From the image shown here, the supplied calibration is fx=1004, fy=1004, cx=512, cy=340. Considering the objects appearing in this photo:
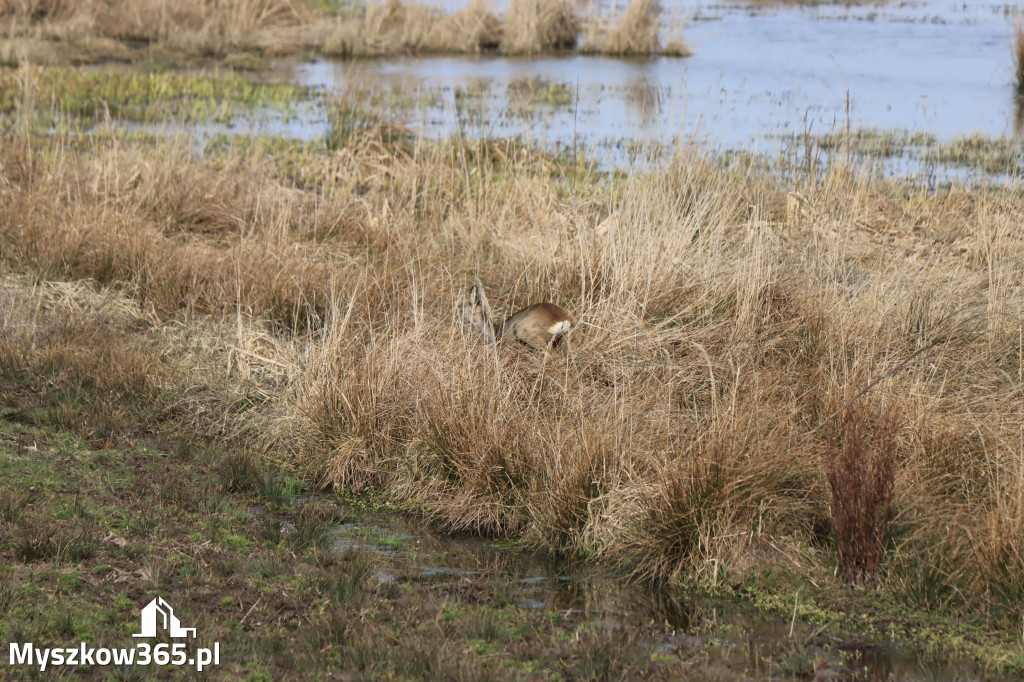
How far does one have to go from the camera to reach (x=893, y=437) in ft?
13.3

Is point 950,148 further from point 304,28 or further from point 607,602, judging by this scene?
point 304,28

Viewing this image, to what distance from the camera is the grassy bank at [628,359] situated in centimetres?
403

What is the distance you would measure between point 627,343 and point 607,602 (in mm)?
1922

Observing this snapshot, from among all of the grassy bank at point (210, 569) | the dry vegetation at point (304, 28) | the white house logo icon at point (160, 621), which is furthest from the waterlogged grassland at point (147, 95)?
the white house logo icon at point (160, 621)

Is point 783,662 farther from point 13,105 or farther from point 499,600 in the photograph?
point 13,105

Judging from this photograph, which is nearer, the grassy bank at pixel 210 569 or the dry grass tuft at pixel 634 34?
the grassy bank at pixel 210 569

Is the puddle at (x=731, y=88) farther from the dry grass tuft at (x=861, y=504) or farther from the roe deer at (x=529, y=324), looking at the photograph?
the dry grass tuft at (x=861, y=504)

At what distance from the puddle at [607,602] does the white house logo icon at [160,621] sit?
2.69ft

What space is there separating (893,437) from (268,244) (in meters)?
4.30

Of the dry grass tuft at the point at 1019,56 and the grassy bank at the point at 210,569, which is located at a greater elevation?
the dry grass tuft at the point at 1019,56

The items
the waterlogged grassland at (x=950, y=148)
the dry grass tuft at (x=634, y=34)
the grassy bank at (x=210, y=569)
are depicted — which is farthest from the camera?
the dry grass tuft at (x=634, y=34)

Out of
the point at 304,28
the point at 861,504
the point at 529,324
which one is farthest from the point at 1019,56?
the point at 304,28

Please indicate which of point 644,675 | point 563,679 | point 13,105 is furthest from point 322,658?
point 13,105

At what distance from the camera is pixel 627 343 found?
18.0 feet
